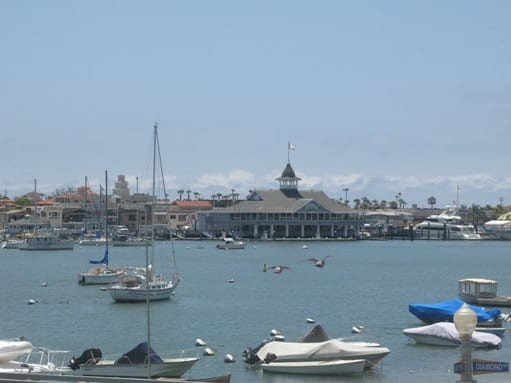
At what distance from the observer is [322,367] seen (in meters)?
38.0

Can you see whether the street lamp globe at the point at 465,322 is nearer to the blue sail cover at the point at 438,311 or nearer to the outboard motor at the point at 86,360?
the outboard motor at the point at 86,360

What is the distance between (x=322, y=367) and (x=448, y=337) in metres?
9.42

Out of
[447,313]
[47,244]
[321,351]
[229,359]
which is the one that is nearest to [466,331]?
[321,351]

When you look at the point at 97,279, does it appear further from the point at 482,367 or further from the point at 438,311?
the point at 482,367

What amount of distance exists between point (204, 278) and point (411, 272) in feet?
86.8

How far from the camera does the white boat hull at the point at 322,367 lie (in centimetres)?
3794

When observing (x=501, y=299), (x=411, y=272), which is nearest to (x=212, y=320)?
(x=501, y=299)

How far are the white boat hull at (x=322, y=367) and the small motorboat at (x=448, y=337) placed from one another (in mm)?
8082

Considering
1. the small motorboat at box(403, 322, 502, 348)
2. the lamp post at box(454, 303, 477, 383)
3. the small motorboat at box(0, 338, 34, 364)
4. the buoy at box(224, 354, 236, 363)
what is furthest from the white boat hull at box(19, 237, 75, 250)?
the lamp post at box(454, 303, 477, 383)

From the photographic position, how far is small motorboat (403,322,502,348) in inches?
1758

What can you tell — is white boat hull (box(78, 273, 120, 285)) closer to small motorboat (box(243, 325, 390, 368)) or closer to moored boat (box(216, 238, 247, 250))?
small motorboat (box(243, 325, 390, 368))

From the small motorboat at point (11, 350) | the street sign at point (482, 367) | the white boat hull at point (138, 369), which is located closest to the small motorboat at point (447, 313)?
the white boat hull at point (138, 369)

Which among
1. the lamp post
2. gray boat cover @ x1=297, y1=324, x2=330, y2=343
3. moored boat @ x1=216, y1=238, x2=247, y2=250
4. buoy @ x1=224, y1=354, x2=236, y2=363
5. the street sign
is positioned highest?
moored boat @ x1=216, y1=238, x2=247, y2=250

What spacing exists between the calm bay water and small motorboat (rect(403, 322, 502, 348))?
0.44 metres
